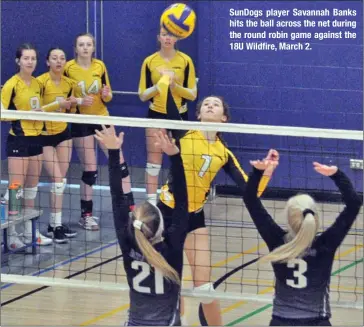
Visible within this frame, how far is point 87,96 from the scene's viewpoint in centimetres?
1116

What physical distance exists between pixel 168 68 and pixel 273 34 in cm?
174

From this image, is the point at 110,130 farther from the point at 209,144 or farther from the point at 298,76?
the point at 298,76

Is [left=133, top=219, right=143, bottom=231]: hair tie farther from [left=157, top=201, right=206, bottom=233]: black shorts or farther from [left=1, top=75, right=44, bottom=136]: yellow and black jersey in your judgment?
[left=1, top=75, right=44, bottom=136]: yellow and black jersey

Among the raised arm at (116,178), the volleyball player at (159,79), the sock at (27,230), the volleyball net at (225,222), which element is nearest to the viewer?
the raised arm at (116,178)

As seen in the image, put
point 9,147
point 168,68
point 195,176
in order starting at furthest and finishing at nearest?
point 168,68 < point 9,147 < point 195,176

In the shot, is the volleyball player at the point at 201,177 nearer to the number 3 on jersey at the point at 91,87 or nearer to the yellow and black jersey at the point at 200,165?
the yellow and black jersey at the point at 200,165

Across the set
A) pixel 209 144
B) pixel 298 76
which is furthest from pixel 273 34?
→ pixel 209 144

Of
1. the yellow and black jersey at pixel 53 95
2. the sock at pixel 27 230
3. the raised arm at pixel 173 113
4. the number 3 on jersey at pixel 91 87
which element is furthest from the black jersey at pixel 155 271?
the number 3 on jersey at pixel 91 87

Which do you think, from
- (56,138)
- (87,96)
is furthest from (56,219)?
(87,96)

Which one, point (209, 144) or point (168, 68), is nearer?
point (209, 144)

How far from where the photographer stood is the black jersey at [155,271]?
6.48 m

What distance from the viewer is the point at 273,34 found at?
40.7 ft

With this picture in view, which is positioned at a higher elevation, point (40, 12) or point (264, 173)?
point (40, 12)

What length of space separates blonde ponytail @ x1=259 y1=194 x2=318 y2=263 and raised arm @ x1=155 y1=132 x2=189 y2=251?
59 cm
